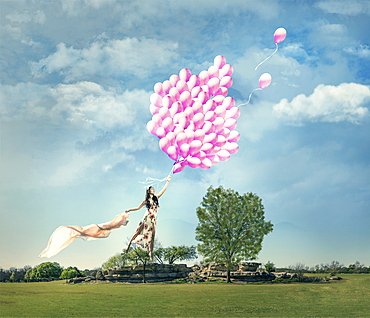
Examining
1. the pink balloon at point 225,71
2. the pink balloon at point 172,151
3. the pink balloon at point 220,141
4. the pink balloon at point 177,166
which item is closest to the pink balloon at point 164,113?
the pink balloon at point 172,151

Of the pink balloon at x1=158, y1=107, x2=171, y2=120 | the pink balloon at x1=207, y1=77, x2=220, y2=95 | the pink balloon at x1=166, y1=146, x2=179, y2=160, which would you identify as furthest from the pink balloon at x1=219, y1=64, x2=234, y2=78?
the pink balloon at x1=166, y1=146, x2=179, y2=160

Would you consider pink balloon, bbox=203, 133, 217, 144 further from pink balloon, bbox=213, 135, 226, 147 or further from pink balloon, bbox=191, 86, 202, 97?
pink balloon, bbox=191, 86, 202, 97

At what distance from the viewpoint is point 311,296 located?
21047 mm

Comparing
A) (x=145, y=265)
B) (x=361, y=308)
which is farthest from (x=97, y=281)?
(x=361, y=308)

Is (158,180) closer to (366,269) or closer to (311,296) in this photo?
(311,296)

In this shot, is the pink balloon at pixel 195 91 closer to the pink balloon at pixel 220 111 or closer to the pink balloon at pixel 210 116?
the pink balloon at pixel 210 116

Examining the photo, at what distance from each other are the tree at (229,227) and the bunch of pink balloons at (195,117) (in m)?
18.1

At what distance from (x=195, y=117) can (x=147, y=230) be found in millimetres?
3048

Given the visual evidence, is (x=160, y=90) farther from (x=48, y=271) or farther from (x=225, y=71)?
(x=48, y=271)

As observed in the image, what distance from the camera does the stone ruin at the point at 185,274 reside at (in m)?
30.2

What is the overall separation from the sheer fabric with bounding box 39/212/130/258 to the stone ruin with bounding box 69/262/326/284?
2108 cm

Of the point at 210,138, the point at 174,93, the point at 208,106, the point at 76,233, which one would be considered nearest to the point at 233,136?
the point at 210,138

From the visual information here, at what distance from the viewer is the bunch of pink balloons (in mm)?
10391

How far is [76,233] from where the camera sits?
902 centimetres
